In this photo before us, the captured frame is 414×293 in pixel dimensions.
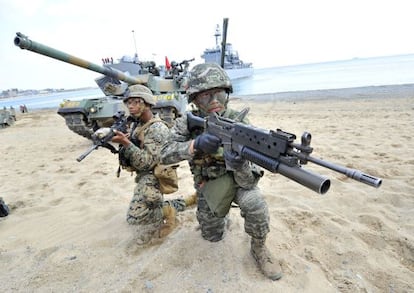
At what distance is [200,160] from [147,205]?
0.95 meters

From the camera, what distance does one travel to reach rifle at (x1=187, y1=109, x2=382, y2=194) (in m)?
1.62

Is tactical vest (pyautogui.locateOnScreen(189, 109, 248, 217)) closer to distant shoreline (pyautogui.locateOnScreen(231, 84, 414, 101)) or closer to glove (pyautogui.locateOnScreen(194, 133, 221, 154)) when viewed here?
glove (pyautogui.locateOnScreen(194, 133, 221, 154))

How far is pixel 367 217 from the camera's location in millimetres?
3213

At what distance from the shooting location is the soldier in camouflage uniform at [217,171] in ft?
8.17

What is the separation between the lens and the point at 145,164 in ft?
10.5

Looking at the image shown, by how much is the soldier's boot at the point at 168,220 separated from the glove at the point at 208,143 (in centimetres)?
122

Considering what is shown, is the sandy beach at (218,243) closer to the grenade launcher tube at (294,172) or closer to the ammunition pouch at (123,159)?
the ammunition pouch at (123,159)

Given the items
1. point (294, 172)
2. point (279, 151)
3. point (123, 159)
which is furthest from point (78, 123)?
point (294, 172)

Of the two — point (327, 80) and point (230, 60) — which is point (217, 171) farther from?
point (230, 60)

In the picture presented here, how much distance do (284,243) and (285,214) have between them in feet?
1.94

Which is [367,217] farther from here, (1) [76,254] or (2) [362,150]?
(1) [76,254]

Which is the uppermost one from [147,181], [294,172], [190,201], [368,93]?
[294,172]

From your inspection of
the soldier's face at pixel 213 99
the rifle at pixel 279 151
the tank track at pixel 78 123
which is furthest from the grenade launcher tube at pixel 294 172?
the tank track at pixel 78 123

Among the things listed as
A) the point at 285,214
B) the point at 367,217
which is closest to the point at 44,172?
the point at 285,214
